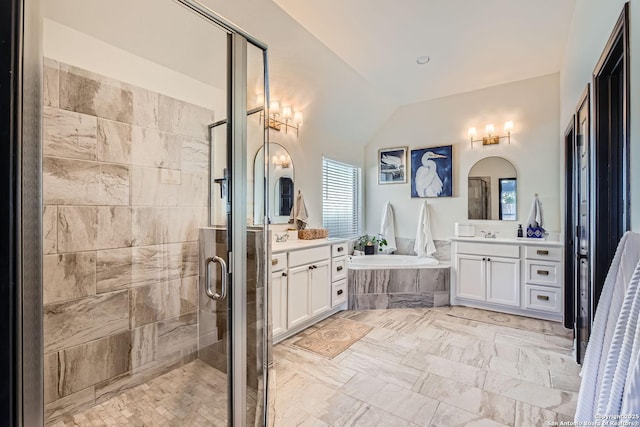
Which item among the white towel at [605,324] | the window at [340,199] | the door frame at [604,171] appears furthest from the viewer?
the window at [340,199]

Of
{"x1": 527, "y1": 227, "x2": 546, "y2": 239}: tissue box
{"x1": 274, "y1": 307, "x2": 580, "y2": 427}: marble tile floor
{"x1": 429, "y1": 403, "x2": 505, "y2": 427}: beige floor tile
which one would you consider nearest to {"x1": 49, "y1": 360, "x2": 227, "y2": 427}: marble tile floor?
{"x1": 274, "y1": 307, "x2": 580, "y2": 427}: marble tile floor

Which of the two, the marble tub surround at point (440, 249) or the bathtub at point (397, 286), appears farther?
the marble tub surround at point (440, 249)

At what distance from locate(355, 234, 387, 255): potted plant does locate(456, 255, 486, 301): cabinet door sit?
1183 millimetres

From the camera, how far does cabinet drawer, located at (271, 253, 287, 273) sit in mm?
2523

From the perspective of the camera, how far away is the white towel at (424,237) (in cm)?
429

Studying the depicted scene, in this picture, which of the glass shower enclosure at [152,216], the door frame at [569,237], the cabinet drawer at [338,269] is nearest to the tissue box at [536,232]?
the door frame at [569,237]

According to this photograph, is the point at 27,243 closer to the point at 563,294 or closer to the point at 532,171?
the point at 563,294

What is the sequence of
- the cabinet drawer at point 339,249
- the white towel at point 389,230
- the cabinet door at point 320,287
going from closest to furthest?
the cabinet door at point 320,287 → the cabinet drawer at point 339,249 → the white towel at point 389,230

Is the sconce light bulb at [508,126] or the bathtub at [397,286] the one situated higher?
the sconce light bulb at [508,126]

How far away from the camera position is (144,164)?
2.05 meters

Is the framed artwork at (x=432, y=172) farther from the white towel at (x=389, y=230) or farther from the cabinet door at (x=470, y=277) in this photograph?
the cabinet door at (x=470, y=277)

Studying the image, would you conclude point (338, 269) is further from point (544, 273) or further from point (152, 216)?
point (544, 273)

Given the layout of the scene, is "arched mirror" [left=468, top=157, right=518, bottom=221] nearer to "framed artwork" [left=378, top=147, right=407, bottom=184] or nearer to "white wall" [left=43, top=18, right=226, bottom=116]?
→ "framed artwork" [left=378, top=147, right=407, bottom=184]

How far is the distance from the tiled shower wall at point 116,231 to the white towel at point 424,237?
Result: 10.2 feet
